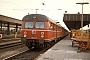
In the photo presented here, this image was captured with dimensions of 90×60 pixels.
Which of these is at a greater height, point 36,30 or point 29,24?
point 29,24

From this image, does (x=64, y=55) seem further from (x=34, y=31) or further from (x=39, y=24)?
(x=39, y=24)

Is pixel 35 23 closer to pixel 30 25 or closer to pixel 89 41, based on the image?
pixel 30 25

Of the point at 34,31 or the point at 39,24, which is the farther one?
the point at 39,24

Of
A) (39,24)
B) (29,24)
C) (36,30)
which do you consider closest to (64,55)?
(36,30)

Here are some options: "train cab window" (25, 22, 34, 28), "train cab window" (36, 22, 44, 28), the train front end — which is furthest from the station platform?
"train cab window" (25, 22, 34, 28)

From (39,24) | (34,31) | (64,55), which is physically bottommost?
(64,55)

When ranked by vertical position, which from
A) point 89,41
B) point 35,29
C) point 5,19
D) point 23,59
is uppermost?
point 5,19

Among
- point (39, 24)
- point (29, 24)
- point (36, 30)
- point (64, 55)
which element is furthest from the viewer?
point (29, 24)

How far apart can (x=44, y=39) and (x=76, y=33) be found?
5161 millimetres

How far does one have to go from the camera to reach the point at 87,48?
15.0m

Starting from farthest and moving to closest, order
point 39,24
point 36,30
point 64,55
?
point 39,24, point 36,30, point 64,55

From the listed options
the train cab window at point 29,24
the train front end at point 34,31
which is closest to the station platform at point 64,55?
the train front end at point 34,31

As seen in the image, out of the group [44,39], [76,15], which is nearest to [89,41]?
[44,39]

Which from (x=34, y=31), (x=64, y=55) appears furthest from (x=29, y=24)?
(x=64, y=55)
